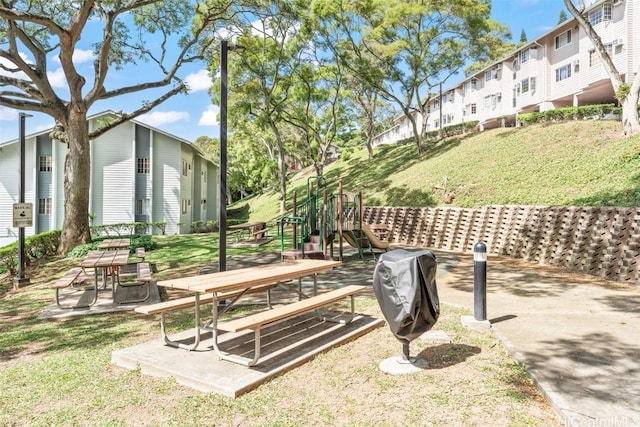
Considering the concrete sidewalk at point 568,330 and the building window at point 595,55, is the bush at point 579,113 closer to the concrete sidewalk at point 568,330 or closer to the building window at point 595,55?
the building window at point 595,55

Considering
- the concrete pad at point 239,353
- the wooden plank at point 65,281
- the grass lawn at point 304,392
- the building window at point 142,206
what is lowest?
the grass lawn at point 304,392

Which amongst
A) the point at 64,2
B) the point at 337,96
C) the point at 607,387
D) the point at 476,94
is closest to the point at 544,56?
the point at 476,94

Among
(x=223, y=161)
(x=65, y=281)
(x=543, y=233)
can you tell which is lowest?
(x=65, y=281)

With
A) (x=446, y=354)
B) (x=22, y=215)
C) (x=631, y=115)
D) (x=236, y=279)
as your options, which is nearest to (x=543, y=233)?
(x=446, y=354)

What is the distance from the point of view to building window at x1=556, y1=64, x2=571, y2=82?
26.9m

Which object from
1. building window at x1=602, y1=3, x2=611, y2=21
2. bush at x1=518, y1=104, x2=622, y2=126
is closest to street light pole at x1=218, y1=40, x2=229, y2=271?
bush at x1=518, y1=104, x2=622, y2=126

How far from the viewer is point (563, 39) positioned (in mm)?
27484

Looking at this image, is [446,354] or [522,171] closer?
[446,354]

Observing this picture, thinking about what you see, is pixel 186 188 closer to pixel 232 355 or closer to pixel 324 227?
pixel 324 227

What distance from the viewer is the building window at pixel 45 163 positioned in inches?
922

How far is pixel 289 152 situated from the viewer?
165 ft

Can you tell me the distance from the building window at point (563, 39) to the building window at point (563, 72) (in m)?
1.55

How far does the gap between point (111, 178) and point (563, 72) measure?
29914mm

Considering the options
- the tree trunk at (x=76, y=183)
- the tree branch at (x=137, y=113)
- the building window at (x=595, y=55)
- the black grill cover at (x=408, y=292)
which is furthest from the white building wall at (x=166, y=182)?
the building window at (x=595, y=55)
